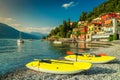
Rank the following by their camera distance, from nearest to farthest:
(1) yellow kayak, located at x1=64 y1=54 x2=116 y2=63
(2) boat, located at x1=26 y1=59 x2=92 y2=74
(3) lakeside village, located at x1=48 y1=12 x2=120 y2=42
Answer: (2) boat, located at x1=26 y1=59 x2=92 y2=74 → (1) yellow kayak, located at x1=64 y1=54 x2=116 y2=63 → (3) lakeside village, located at x1=48 y1=12 x2=120 y2=42

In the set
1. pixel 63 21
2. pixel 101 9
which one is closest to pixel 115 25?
pixel 101 9

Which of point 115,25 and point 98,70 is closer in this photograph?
point 98,70

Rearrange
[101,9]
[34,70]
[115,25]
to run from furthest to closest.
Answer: [101,9] < [115,25] < [34,70]

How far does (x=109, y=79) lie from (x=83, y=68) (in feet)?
8.53

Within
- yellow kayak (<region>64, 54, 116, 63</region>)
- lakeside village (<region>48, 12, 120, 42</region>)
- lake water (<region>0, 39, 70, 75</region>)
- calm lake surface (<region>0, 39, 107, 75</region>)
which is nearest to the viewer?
yellow kayak (<region>64, 54, 116, 63</region>)

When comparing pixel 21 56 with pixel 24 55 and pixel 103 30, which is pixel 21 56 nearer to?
pixel 24 55

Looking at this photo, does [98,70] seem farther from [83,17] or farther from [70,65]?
[83,17]

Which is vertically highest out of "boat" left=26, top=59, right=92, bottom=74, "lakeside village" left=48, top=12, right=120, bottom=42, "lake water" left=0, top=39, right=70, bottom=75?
"lakeside village" left=48, top=12, right=120, bottom=42

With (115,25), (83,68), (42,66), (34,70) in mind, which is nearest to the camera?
(83,68)

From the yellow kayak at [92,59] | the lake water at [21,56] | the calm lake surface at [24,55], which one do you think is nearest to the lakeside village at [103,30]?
the calm lake surface at [24,55]

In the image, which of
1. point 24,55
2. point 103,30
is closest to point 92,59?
point 24,55

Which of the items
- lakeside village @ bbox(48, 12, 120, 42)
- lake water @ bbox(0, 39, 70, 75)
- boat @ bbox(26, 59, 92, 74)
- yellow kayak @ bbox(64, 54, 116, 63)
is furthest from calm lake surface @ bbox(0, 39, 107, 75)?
lakeside village @ bbox(48, 12, 120, 42)

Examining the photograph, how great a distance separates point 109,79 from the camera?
44.9 feet

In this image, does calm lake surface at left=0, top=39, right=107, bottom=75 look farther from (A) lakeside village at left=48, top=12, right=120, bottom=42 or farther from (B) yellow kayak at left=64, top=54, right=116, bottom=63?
(A) lakeside village at left=48, top=12, right=120, bottom=42
